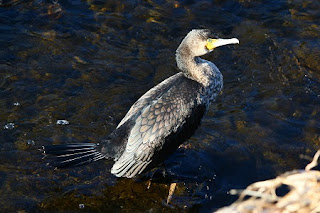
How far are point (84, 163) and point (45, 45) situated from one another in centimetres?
263

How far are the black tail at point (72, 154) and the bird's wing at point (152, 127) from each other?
25cm

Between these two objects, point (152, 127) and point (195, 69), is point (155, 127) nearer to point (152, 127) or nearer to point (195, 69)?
point (152, 127)

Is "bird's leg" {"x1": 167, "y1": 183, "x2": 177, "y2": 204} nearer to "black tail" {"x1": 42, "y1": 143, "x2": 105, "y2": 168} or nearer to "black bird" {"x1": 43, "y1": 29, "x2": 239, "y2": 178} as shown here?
"black bird" {"x1": 43, "y1": 29, "x2": 239, "y2": 178}

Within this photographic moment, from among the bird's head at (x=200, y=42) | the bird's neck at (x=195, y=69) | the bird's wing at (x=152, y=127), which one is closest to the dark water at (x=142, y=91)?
the bird's wing at (x=152, y=127)

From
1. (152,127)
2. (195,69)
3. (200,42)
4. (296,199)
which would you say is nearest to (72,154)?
(152,127)

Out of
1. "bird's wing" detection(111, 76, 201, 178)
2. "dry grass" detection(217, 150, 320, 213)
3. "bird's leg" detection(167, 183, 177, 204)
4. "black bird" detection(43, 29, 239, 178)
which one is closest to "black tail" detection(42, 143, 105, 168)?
"black bird" detection(43, 29, 239, 178)

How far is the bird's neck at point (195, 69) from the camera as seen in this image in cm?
534

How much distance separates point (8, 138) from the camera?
5660 millimetres

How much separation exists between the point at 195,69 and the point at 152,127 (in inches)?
34.5

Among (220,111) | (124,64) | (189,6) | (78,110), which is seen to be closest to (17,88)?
(78,110)

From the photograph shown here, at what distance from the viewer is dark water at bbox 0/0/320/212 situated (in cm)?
530

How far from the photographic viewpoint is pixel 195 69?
5371 mm

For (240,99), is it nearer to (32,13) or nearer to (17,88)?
(17,88)

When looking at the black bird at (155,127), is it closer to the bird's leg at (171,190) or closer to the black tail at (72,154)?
the black tail at (72,154)
